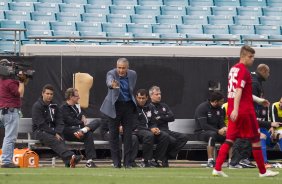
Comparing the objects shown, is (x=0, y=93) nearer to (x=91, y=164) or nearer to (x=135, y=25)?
(x=91, y=164)

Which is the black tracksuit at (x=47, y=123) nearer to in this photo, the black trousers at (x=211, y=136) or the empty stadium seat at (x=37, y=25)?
the black trousers at (x=211, y=136)

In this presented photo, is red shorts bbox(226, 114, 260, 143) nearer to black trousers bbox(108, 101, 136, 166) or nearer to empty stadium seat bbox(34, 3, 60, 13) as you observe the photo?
→ black trousers bbox(108, 101, 136, 166)

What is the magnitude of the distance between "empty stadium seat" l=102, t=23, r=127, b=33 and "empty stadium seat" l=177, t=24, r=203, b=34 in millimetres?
1616

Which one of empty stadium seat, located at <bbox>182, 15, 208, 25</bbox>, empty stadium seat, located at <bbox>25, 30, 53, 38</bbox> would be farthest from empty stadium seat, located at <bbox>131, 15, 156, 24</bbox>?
empty stadium seat, located at <bbox>25, 30, 53, 38</bbox>

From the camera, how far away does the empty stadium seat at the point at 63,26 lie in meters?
25.4

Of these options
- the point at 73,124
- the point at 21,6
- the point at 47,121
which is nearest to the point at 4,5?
the point at 21,6

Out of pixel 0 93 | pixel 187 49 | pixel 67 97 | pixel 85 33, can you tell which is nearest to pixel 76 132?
pixel 67 97

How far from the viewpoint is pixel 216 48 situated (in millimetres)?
20844

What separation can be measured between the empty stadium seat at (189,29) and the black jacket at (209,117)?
25.2 feet

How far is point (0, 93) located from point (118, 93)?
82.8 inches

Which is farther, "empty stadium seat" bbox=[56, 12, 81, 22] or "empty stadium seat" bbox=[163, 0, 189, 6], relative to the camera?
"empty stadium seat" bbox=[163, 0, 189, 6]

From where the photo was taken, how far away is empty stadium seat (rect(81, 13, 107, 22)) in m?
26.4

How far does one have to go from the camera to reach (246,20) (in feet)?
91.7

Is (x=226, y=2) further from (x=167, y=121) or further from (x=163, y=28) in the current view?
(x=167, y=121)
